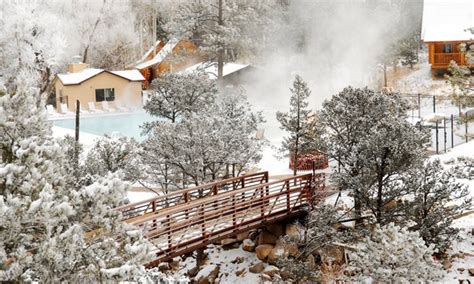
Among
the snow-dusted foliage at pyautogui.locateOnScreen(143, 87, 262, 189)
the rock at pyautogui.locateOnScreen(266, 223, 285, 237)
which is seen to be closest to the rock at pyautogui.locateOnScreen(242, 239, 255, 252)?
the rock at pyautogui.locateOnScreen(266, 223, 285, 237)

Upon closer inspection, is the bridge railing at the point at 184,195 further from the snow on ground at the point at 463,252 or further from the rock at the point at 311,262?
the snow on ground at the point at 463,252

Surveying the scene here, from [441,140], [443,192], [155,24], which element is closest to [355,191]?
[443,192]

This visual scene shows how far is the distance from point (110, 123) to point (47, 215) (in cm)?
3228

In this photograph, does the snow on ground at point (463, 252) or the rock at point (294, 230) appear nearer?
the snow on ground at point (463, 252)

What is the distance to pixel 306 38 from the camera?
40.6 m

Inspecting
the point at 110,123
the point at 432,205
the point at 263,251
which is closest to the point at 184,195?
the point at 263,251

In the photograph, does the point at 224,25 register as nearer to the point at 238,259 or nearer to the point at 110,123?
the point at 110,123

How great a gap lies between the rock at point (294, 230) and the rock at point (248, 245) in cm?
104

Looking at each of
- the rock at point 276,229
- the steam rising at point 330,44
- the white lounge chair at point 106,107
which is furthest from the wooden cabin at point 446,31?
the rock at point 276,229

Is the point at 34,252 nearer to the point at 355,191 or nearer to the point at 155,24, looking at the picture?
the point at 355,191

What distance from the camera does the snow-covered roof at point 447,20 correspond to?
107 feet

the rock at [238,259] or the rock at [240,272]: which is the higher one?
the rock at [238,259]

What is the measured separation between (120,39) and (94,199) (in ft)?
140

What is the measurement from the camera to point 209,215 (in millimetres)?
13023
